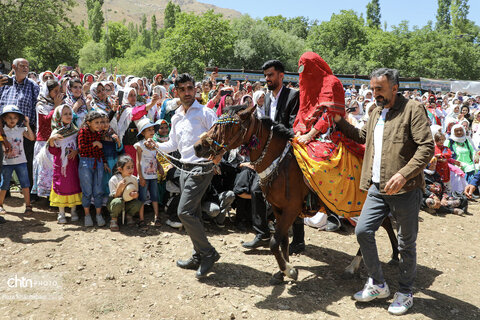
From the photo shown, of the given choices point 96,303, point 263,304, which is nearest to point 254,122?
point 263,304

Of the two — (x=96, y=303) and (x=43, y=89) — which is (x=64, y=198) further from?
(x=96, y=303)

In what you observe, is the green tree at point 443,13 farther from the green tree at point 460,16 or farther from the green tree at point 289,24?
the green tree at point 289,24

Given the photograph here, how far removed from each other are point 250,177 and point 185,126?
191 centimetres

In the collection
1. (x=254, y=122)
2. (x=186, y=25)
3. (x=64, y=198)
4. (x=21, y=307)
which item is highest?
(x=186, y=25)

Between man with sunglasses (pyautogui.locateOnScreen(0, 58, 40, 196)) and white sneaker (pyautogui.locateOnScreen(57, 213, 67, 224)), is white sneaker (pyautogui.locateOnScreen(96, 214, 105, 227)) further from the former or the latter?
man with sunglasses (pyautogui.locateOnScreen(0, 58, 40, 196))

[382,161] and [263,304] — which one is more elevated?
[382,161]

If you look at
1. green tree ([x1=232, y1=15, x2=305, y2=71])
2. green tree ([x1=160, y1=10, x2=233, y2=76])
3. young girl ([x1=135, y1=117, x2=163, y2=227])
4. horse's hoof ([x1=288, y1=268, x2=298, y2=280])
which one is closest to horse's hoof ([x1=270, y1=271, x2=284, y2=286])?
horse's hoof ([x1=288, y1=268, x2=298, y2=280])

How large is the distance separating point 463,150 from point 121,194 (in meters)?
8.85

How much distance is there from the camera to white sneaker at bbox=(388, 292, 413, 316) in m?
3.85

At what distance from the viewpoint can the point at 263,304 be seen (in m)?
4.04

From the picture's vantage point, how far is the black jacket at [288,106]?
4.91 meters

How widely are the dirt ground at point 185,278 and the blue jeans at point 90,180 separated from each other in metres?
0.45

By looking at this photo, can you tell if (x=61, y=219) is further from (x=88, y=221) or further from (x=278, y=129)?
(x=278, y=129)

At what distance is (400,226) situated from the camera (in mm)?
3803
